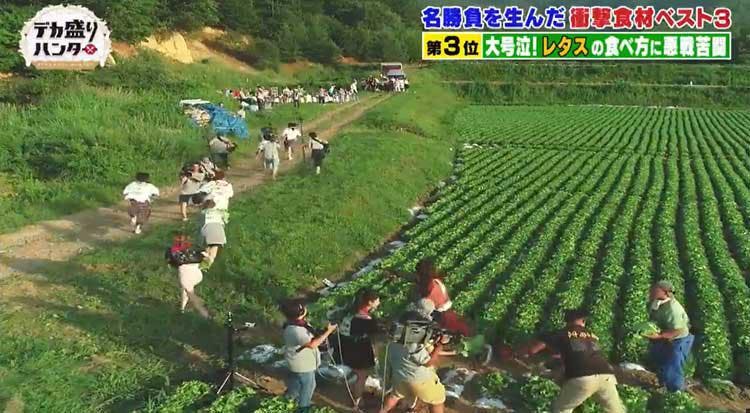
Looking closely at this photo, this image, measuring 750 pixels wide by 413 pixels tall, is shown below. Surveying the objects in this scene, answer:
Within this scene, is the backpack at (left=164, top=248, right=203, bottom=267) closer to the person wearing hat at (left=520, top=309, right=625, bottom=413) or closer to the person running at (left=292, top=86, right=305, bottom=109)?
the person wearing hat at (left=520, top=309, right=625, bottom=413)

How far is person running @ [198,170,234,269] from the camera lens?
12.0 meters

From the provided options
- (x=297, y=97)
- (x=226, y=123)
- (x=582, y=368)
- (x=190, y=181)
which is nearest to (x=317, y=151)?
(x=190, y=181)

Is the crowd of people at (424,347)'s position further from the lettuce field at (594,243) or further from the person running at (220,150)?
the person running at (220,150)

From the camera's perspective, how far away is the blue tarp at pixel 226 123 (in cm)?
2779

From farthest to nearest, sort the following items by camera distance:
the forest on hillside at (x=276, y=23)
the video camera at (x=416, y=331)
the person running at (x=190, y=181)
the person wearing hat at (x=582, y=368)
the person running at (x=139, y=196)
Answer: the forest on hillside at (x=276, y=23), the person running at (x=190, y=181), the person running at (x=139, y=196), the video camera at (x=416, y=331), the person wearing hat at (x=582, y=368)

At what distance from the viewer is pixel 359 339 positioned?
8.10m

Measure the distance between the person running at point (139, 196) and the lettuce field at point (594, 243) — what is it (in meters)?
5.68

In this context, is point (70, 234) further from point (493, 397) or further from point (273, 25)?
point (273, 25)

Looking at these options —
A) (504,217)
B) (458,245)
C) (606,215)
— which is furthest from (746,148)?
(458,245)

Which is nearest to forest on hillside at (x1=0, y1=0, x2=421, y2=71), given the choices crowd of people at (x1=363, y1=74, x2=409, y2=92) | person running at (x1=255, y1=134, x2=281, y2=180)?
crowd of people at (x1=363, y1=74, x2=409, y2=92)

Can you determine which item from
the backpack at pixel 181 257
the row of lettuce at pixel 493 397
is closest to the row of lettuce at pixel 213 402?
the row of lettuce at pixel 493 397

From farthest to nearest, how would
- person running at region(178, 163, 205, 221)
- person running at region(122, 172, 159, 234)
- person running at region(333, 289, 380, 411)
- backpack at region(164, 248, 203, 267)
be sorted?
person running at region(178, 163, 205, 221), person running at region(122, 172, 159, 234), backpack at region(164, 248, 203, 267), person running at region(333, 289, 380, 411)

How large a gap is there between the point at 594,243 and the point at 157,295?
1086 centimetres

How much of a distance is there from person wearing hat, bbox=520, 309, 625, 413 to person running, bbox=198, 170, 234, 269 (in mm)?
7227
